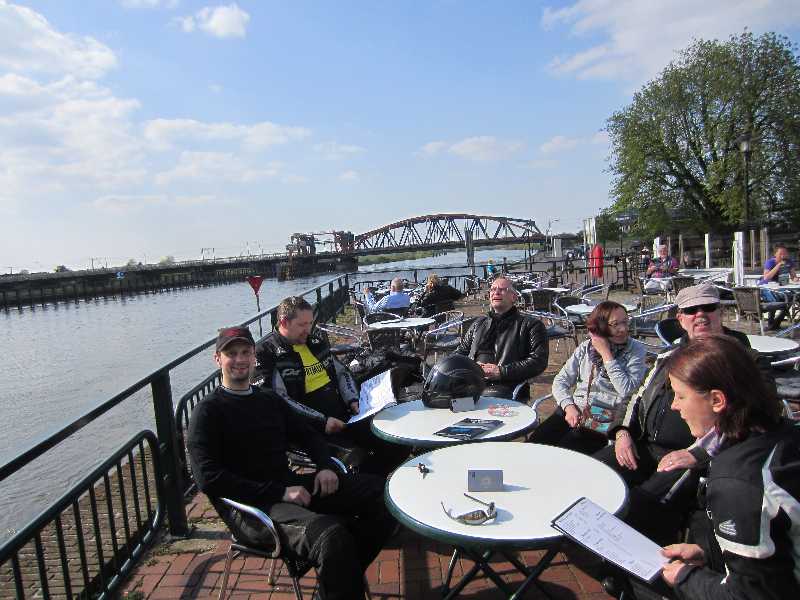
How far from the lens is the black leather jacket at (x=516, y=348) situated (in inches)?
150

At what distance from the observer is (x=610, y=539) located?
5.44 ft

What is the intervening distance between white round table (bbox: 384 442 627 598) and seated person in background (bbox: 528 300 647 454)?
807 mm

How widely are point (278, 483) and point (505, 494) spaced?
103 cm

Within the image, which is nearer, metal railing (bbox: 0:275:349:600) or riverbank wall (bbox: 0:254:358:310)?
metal railing (bbox: 0:275:349:600)

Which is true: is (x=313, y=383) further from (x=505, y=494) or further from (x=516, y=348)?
(x=505, y=494)

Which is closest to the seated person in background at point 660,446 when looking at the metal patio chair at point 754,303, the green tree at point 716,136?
the metal patio chair at point 754,303

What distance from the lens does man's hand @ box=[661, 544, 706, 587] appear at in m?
1.56

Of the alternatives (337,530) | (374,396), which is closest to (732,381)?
(337,530)

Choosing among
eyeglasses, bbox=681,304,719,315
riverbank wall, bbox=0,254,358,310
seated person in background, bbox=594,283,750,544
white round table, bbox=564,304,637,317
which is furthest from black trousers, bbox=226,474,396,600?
riverbank wall, bbox=0,254,358,310

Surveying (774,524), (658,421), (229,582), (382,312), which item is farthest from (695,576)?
(382,312)

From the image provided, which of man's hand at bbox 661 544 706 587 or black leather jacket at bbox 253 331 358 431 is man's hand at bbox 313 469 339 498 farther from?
man's hand at bbox 661 544 706 587

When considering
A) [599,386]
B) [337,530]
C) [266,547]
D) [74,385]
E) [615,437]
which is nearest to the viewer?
[337,530]

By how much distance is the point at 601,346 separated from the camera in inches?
124

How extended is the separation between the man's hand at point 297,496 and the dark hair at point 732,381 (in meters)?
1.48
